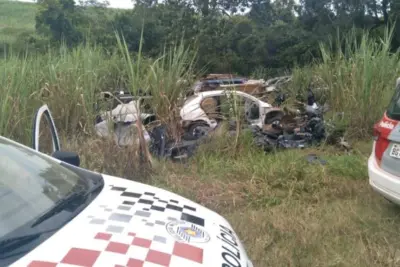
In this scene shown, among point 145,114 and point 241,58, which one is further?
point 241,58

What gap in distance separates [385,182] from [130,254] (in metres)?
2.70

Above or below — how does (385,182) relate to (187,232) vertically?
below

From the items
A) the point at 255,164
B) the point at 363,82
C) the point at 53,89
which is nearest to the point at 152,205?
the point at 255,164

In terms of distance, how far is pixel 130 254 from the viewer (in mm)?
1794

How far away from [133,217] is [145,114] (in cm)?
397

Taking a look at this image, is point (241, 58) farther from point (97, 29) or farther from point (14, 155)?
point (14, 155)

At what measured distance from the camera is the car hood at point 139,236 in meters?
1.74

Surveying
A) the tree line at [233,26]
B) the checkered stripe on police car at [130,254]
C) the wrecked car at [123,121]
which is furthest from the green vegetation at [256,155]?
the tree line at [233,26]

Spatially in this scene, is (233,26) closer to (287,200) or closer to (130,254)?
(287,200)

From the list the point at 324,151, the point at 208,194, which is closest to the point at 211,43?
the point at 324,151

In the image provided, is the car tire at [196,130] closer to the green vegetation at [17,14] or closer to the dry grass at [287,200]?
the dry grass at [287,200]

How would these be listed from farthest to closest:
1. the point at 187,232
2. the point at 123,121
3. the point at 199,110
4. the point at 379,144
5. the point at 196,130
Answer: the point at 199,110 → the point at 196,130 → the point at 123,121 → the point at 379,144 → the point at 187,232

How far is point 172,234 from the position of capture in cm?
205

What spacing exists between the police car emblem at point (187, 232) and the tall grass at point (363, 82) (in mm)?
6192
